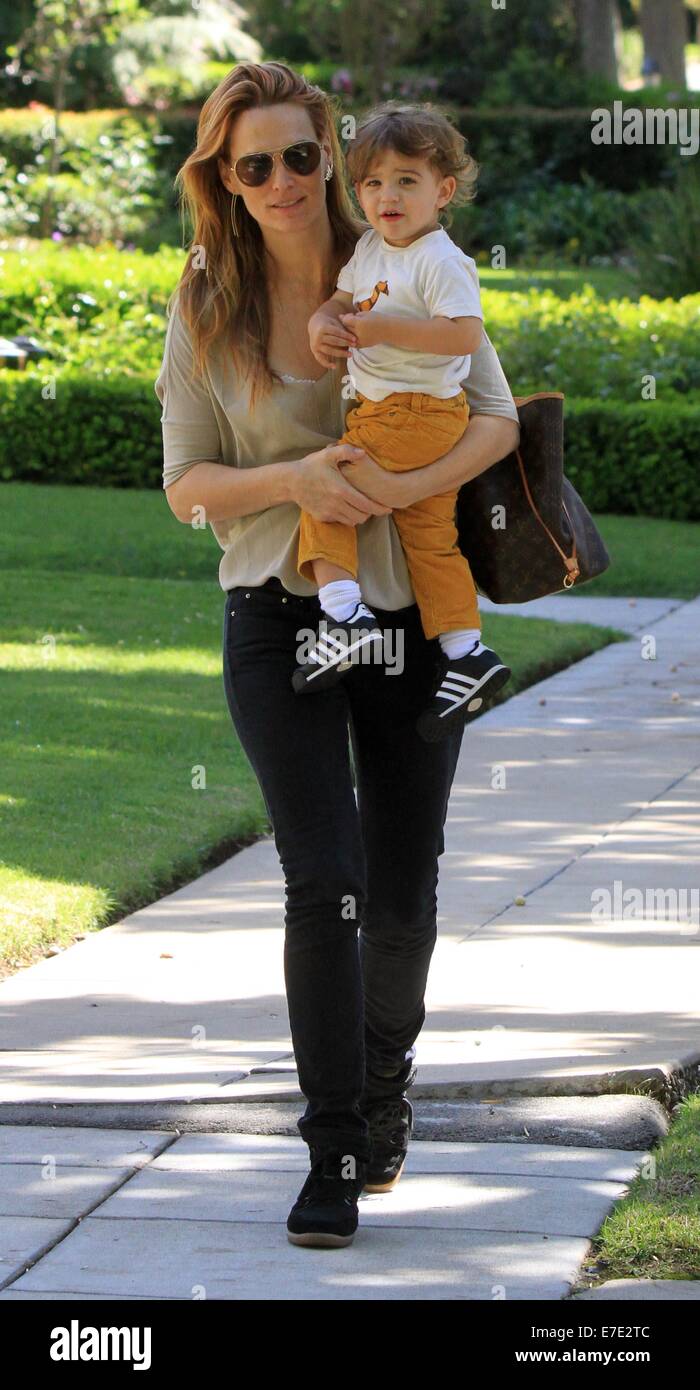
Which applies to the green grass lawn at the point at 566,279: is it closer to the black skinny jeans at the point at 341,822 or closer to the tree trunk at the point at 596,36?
the tree trunk at the point at 596,36

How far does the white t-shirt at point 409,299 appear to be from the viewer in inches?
133

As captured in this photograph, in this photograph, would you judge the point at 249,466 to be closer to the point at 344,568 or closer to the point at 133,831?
the point at 344,568

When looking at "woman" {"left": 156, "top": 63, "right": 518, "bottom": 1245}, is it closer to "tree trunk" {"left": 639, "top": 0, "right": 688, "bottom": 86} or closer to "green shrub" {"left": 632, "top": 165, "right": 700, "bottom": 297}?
"green shrub" {"left": 632, "top": 165, "right": 700, "bottom": 297}

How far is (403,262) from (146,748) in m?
4.25

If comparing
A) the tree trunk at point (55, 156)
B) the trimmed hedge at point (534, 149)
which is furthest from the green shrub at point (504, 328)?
the trimmed hedge at point (534, 149)

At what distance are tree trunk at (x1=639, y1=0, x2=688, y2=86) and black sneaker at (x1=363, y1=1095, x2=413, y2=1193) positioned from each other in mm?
36521

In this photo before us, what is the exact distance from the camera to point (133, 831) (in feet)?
20.9

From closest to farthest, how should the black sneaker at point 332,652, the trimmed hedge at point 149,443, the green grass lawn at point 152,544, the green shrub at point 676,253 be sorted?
the black sneaker at point 332,652 < the green grass lawn at point 152,544 < the trimmed hedge at point 149,443 < the green shrub at point 676,253

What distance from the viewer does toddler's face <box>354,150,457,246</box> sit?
3.39m

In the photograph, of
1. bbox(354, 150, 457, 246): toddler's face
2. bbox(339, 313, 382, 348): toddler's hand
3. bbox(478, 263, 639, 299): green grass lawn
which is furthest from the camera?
bbox(478, 263, 639, 299): green grass lawn

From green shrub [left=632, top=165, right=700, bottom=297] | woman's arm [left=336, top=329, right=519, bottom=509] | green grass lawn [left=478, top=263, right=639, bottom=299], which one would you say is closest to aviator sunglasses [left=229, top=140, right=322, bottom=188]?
woman's arm [left=336, top=329, right=519, bottom=509]

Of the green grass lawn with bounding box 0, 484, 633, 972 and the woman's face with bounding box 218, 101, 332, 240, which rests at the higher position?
the woman's face with bounding box 218, 101, 332, 240

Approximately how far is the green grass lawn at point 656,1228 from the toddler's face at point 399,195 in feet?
5.73
